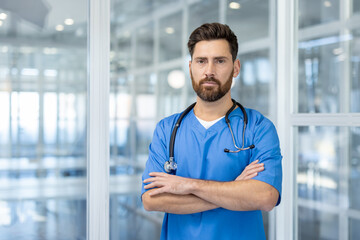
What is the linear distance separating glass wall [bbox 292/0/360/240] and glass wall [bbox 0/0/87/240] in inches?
42.3

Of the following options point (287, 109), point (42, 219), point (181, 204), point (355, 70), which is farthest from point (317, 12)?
point (42, 219)

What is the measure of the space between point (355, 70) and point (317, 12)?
15.1 inches

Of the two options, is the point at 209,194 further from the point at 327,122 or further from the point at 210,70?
the point at 327,122

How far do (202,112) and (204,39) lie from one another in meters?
0.26

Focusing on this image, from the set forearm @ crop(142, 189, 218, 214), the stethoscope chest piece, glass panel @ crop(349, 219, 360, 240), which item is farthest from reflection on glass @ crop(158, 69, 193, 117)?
glass panel @ crop(349, 219, 360, 240)

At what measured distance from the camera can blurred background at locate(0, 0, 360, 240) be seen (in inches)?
66.4

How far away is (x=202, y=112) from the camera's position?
1.43 m

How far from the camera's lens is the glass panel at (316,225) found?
1.96 m

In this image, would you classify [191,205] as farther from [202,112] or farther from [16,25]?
[16,25]

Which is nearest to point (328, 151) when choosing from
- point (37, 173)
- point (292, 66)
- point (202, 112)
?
point (292, 66)

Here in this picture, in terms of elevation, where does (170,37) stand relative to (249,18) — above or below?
below

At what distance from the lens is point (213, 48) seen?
52.3 inches

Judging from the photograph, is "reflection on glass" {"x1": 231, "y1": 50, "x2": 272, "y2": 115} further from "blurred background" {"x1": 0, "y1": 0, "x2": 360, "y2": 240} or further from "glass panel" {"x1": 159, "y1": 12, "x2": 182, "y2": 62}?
"glass panel" {"x1": 159, "y1": 12, "x2": 182, "y2": 62}

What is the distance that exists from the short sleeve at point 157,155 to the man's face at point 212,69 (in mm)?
208
